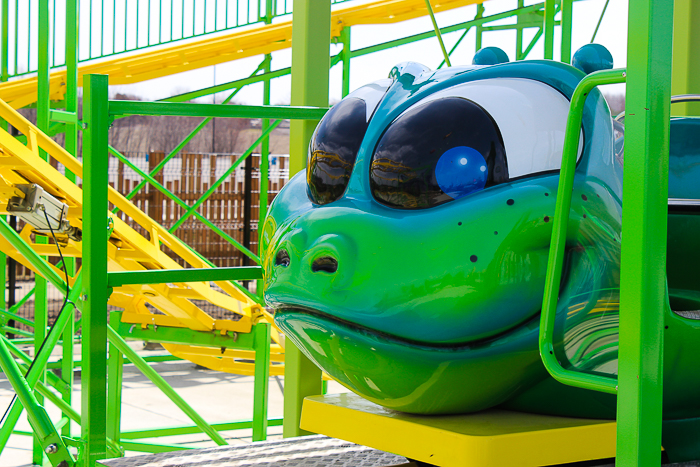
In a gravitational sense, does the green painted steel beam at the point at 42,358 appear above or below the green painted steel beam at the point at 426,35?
below

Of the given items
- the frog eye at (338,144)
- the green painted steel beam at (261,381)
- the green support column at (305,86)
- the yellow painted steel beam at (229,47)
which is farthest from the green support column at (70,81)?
the frog eye at (338,144)

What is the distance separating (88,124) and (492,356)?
1.36 meters

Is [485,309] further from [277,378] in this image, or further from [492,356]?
[277,378]

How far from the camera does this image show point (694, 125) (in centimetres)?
204

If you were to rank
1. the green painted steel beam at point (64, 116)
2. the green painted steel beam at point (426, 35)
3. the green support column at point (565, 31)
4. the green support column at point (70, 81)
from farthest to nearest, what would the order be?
1. the green painted steel beam at point (426, 35)
2. the green support column at point (70, 81)
3. the green painted steel beam at point (64, 116)
4. the green support column at point (565, 31)

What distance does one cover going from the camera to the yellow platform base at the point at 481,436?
5.06 ft

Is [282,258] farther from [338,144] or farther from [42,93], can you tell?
[42,93]

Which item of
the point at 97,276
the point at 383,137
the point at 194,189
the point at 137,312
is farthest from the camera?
the point at 194,189

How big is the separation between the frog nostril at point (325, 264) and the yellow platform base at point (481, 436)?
1.27ft

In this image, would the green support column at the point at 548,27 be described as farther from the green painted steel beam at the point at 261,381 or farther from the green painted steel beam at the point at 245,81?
the green painted steel beam at the point at 245,81

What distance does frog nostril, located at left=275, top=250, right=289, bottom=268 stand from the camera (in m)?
1.66

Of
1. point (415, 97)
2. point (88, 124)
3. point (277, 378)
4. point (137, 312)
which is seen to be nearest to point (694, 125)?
point (415, 97)

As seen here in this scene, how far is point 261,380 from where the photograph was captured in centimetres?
462

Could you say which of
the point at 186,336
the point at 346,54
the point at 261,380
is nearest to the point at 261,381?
the point at 261,380
